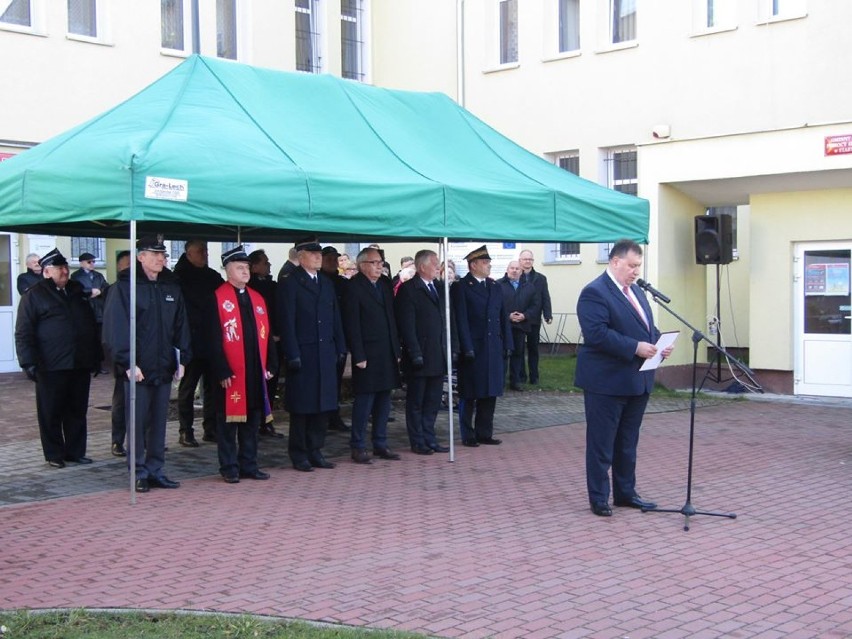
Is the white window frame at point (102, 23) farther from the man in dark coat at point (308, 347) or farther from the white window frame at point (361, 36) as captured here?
the man in dark coat at point (308, 347)

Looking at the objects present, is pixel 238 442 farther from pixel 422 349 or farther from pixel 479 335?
pixel 479 335

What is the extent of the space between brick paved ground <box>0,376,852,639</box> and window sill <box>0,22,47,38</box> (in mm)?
9221

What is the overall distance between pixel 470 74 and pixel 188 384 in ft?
44.3

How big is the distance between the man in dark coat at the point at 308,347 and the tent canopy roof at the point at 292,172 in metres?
0.60

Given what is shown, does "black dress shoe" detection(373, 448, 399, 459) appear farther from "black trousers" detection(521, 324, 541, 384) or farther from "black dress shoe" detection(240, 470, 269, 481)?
"black trousers" detection(521, 324, 541, 384)

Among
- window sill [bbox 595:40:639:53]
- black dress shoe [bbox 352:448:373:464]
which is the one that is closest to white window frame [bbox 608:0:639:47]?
window sill [bbox 595:40:639:53]

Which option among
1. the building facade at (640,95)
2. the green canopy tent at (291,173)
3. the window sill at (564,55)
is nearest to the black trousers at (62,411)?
the green canopy tent at (291,173)

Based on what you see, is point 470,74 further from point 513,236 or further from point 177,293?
point 177,293

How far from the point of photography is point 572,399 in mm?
15938

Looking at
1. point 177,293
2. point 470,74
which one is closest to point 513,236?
point 177,293

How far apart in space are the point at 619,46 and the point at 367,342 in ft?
39.6

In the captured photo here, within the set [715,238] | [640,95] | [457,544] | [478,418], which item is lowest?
[457,544]

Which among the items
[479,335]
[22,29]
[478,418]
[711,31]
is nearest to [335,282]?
[479,335]

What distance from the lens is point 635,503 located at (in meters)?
8.46
